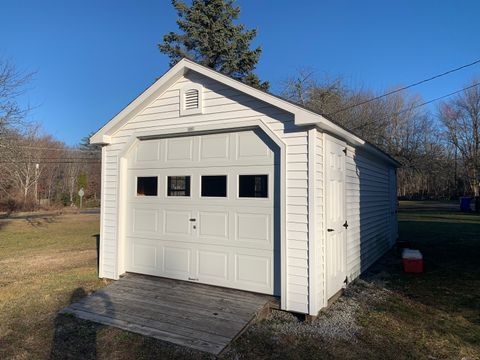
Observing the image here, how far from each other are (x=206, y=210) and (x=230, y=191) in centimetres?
56

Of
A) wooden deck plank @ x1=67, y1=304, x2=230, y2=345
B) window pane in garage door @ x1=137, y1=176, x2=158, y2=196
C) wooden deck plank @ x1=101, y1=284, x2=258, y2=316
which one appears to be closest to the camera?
wooden deck plank @ x1=67, y1=304, x2=230, y2=345

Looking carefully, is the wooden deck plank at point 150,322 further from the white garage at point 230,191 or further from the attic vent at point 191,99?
the attic vent at point 191,99

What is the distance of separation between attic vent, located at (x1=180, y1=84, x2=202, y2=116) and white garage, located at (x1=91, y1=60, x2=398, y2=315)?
19 millimetres

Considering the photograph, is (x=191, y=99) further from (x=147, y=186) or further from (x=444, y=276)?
(x=444, y=276)

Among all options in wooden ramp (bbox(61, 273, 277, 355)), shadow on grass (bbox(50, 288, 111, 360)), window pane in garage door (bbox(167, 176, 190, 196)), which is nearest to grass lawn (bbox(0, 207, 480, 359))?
shadow on grass (bbox(50, 288, 111, 360))

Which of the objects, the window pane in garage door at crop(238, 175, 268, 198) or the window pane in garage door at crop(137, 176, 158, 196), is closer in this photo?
the window pane in garage door at crop(238, 175, 268, 198)

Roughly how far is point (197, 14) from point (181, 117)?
18.6m

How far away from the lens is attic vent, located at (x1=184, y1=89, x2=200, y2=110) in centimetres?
580

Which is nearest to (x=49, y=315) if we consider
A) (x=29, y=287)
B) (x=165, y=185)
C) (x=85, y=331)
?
(x=85, y=331)

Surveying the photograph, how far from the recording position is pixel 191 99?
5.86m

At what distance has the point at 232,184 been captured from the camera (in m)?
5.40

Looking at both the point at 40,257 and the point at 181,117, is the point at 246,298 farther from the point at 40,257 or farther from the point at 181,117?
the point at 40,257

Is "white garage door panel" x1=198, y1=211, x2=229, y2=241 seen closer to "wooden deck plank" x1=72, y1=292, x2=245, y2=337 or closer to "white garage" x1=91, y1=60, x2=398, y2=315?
"white garage" x1=91, y1=60, x2=398, y2=315

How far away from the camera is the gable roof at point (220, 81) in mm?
4664
